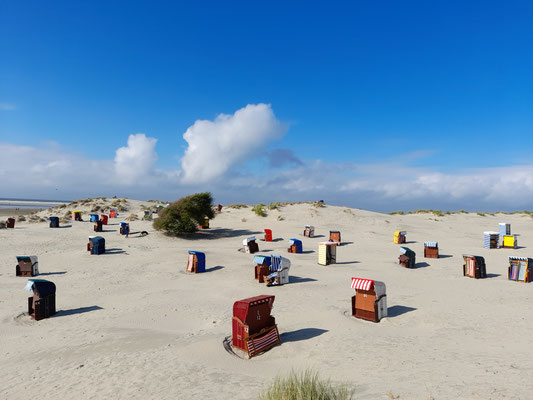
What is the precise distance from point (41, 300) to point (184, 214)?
69.9ft

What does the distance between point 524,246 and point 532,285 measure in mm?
17687

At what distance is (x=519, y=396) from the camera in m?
6.84

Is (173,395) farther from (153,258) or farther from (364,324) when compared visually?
(153,258)

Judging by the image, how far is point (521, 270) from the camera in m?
19.0

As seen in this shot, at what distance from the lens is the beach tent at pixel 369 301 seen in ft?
41.4

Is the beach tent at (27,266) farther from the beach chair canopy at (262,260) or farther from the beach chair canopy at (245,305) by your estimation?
the beach chair canopy at (245,305)

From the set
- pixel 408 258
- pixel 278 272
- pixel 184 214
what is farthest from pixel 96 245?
pixel 408 258

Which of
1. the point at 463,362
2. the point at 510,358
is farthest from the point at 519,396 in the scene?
the point at 510,358

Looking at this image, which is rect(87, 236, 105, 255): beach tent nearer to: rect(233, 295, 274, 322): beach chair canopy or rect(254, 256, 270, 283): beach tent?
rect(254, 256, 270, 283): beach tent

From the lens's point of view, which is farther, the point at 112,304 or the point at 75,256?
the point at 75,256

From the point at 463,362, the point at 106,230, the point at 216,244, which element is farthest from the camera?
the point at 106,230

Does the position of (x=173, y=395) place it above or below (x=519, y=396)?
below

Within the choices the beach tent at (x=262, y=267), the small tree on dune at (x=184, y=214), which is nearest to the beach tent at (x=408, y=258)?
the beach tent at (x=262, y=267)

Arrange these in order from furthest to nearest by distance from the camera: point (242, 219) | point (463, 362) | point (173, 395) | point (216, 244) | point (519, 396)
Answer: point (242, 219) → point (216, 244) → point (463, 362) → point (173, 395) → point (519, 396)
